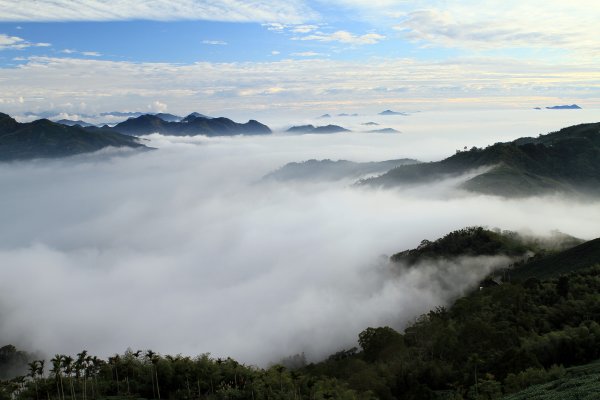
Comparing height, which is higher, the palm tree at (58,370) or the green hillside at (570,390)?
the green hillside at (570,390)

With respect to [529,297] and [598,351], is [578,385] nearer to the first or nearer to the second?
Result: [598,351]

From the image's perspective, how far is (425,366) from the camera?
4636 inches

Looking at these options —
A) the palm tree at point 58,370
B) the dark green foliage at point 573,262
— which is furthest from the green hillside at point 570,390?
the dark green foliage at point 573,262

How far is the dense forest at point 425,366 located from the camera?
104188mm

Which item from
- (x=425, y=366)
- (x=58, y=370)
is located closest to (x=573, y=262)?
(x=425, y=366)

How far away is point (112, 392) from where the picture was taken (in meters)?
130

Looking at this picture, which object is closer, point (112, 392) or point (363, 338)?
point (112, 392)

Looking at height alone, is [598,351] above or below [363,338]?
above

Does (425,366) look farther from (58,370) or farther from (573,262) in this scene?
(573,262)

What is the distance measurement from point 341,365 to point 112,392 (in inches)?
2569

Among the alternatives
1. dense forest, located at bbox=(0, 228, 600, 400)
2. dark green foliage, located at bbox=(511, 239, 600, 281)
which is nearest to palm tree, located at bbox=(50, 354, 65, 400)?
dense forest, located at bbox=(0, 228, 600, 400)

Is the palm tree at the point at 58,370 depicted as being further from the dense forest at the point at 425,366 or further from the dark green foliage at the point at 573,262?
the dark green foliage at the point at 573,262

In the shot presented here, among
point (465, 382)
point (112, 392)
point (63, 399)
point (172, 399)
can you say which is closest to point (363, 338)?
point (465, 382)

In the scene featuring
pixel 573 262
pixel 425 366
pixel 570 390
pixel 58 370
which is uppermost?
pixel 570 390
